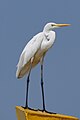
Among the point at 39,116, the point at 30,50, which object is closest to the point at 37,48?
the point at 30,50

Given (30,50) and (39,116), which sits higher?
(30,50)

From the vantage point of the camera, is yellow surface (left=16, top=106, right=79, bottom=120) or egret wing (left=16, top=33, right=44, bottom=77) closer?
yellow surface (left=16, top=106, right=79, bottom=120)

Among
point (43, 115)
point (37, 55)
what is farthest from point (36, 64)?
point (43, 115)

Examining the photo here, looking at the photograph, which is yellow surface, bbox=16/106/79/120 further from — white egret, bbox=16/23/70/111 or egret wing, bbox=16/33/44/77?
egret wing, bbox=16/33/44/77

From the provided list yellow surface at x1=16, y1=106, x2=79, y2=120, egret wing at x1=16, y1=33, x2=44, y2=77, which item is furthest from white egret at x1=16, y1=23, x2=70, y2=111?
yellow surface at x1=16, y1=106, x2=79, y2=120

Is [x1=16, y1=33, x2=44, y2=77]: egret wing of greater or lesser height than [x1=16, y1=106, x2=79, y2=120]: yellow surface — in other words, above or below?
above

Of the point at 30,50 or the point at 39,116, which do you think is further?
the point at 30,50

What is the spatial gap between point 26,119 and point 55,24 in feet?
5.81

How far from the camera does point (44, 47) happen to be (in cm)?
653

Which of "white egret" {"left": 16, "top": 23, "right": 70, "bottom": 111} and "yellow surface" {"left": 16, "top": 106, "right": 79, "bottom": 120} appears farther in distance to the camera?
"white egret" {"left": 16, "top": 23, "right": 70, "bottom": 111}

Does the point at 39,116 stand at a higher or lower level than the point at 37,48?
lower

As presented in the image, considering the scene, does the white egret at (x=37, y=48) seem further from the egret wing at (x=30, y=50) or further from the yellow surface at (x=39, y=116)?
the yellow surface at (x=39, y=116)

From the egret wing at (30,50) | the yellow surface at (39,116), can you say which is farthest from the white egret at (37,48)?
the yellow surface at (39,116)

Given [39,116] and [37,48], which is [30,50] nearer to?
[37,48]
